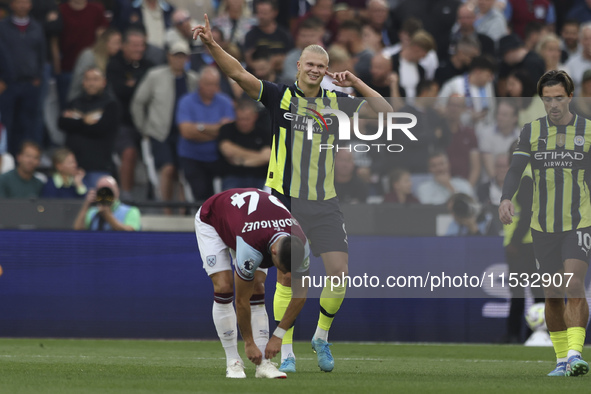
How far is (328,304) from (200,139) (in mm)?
5910

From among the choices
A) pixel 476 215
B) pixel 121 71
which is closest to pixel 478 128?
pixel 476 215

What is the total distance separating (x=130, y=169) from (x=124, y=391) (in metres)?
8.31

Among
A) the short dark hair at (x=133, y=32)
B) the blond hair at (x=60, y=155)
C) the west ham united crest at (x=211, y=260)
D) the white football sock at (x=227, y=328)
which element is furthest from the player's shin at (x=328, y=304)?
the short dark hair at (x=133, y=32)

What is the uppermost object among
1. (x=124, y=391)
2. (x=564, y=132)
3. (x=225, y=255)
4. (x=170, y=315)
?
(x=564, y=132)

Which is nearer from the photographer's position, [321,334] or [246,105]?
[321,334]

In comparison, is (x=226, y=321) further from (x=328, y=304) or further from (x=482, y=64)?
(x=482, y=64)

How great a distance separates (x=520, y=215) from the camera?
478 inches

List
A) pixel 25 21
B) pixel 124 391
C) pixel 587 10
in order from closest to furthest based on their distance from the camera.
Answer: pixel 124 391 → pixel 25 21 → pixel 587 10

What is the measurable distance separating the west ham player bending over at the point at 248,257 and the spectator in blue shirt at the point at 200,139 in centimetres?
611

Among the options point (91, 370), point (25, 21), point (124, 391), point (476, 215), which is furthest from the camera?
point (25, 21)

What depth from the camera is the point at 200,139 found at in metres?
14.9

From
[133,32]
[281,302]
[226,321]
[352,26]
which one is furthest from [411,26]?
[226,321]

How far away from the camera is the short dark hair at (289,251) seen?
7.75m

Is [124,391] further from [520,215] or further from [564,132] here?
[520,215]
